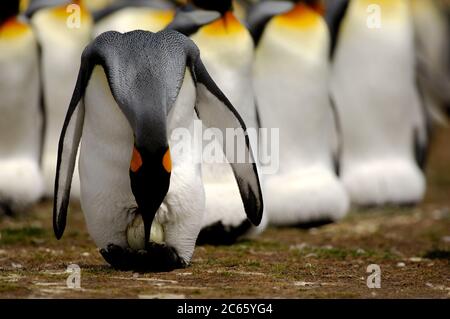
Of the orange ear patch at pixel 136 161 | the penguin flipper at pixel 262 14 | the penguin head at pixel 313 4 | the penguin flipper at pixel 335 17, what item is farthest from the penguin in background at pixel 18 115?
the orange ear patch at pixel 136 161

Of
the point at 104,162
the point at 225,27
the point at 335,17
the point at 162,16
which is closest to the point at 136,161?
the point at 104,162

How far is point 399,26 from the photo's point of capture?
316 inches

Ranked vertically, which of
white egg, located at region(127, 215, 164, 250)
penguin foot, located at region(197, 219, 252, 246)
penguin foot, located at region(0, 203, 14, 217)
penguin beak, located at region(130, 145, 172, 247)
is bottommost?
penguin foot, located at region(0, 203, 14, 217)

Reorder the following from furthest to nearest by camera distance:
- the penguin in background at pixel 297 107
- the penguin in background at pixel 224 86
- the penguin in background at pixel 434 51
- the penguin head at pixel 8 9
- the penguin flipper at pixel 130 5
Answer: the penguin in background at pixel 434 51, the penguin flipper at pixel 130 5, the penguin head at pixel 8 9, the penguin in background at pixel 297 107, the penguin in background at pixel 224 86

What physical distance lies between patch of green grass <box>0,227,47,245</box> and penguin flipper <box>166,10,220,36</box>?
1.36 m

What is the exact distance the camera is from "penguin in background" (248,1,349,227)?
24.1 ft

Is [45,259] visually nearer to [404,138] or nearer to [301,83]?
[301,83]

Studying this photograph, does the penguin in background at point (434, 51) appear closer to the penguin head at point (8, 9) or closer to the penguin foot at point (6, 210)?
the penguin head at point (8, 9)

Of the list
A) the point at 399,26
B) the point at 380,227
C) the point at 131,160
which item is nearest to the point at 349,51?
the point at 399,26

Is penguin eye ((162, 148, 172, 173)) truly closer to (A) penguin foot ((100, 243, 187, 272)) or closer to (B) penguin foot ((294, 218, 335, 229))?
(A) penguin foot ((100, 243, 187, 272))

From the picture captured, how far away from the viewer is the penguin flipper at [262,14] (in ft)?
24.2

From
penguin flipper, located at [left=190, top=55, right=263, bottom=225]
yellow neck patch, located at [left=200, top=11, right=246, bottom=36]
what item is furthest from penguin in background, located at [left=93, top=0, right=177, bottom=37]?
penguin flipper, located at [left=190, top=55, right=263, bottom=225]

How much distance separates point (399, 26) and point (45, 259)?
336cm

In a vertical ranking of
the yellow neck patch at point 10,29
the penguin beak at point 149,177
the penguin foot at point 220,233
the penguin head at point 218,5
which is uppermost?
the penguin head at point 218,5
